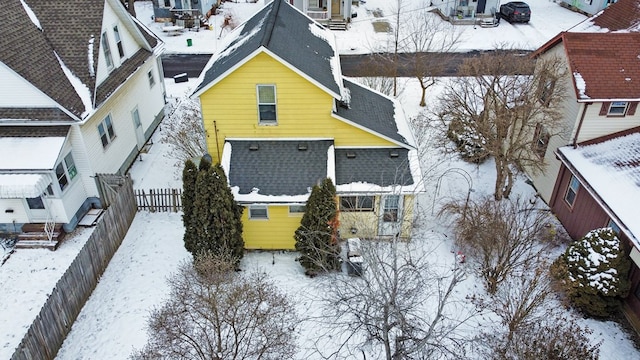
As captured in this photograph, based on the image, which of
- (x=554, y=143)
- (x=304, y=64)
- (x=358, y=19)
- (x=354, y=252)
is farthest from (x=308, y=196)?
(x=358, y=19)

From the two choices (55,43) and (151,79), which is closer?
(55,43)

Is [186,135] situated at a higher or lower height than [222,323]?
higher

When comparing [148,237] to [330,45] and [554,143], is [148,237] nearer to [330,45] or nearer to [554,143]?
[330,45]

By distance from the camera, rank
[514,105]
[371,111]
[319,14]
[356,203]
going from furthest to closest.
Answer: [319,14] < [371,111] < [514,105] < [356,203]

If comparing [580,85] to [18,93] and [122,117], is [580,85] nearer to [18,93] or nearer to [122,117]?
[122,117]

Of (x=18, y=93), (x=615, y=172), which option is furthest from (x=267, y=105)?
(x=615, y=172)

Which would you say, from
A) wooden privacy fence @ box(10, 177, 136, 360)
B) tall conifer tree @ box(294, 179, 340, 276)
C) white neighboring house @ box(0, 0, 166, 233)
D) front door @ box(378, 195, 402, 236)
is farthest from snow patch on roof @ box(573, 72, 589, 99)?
white neighboring house @ box(0, 0, 166, 233)
